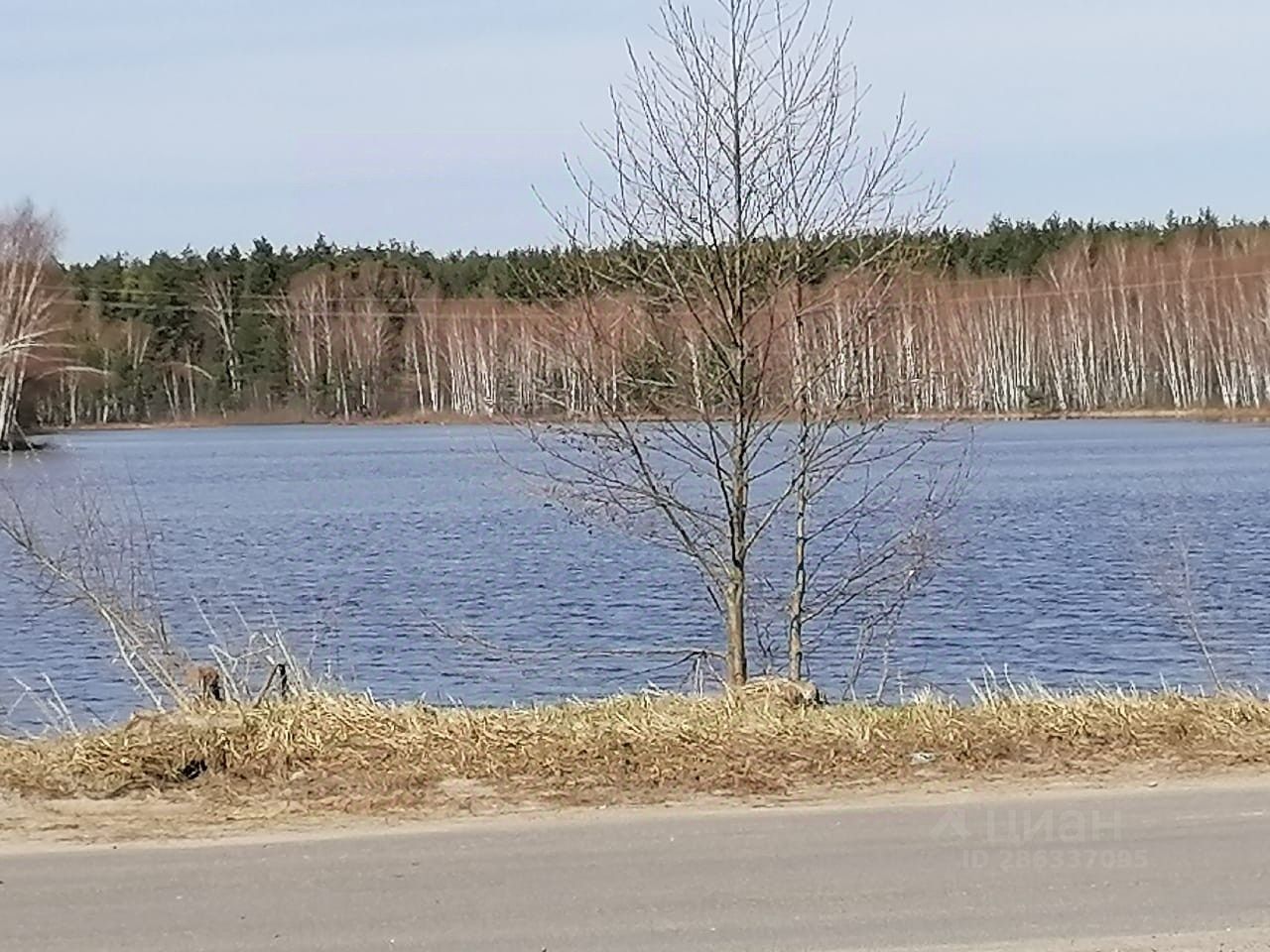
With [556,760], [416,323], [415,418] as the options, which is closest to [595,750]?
[556,760]

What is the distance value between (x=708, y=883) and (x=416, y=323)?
4046 inches

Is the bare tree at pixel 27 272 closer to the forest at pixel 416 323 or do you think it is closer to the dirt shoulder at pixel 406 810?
the forest at pixel 416 323

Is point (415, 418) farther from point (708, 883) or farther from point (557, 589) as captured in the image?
point (708, 883)

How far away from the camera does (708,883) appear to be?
22.2ft

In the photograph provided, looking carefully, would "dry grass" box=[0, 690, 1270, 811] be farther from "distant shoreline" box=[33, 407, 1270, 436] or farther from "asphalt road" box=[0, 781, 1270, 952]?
"distant shoreline" box=[33, 407, 1270, 436]

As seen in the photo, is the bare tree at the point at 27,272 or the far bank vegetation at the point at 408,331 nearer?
the bare tree at the point at 27,272

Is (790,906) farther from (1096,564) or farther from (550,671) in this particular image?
(1096,564)

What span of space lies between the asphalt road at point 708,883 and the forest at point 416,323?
147ft

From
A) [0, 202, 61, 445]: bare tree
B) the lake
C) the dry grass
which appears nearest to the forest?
[0, 202, 61, 445]: bare tree

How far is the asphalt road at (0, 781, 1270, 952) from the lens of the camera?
6160 millimetres

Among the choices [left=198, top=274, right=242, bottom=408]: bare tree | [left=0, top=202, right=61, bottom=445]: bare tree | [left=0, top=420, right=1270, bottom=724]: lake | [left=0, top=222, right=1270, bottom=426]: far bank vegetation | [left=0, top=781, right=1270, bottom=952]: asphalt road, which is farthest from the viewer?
[left=198, top=274, right=242, bottom=408]: bare tree

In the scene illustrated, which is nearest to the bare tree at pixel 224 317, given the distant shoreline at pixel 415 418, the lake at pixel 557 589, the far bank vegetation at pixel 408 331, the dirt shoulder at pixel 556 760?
the far bank vegetation at pixel 408 331

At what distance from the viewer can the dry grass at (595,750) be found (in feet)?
27.5

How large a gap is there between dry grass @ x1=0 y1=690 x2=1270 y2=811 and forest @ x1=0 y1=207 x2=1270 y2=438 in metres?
42.8
